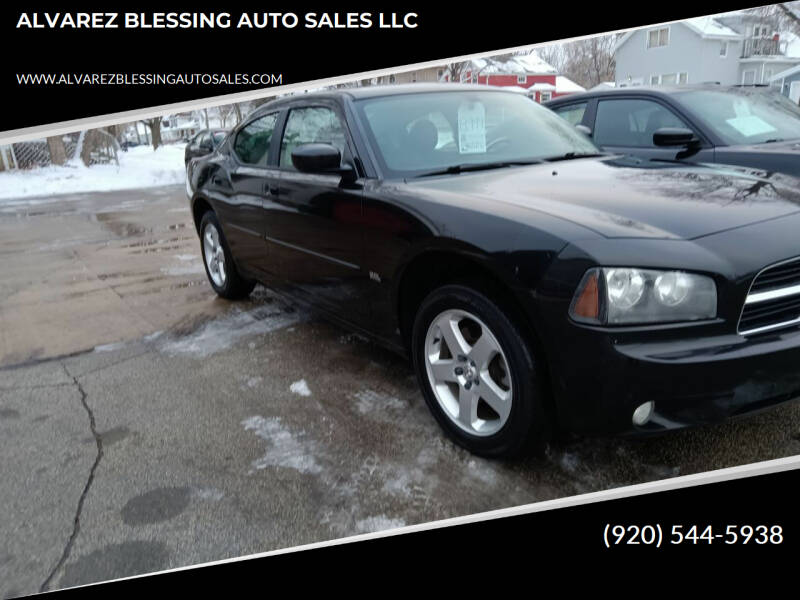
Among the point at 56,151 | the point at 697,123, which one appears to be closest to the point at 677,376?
the point at 697,123

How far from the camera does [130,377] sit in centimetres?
383

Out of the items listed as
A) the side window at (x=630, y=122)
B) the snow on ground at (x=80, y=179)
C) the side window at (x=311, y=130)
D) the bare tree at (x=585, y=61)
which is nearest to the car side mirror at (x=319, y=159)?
the side window at (x=311, y=130)

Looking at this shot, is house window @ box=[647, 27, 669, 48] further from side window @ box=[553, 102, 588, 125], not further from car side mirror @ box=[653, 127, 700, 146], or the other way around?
car side mirror @ box=[653, 127, 700, 146]

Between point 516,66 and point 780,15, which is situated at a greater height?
point 780,15

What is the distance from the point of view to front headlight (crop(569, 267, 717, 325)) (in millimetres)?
2074

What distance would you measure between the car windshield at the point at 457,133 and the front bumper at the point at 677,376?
140cm

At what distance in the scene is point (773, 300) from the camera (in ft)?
7.16

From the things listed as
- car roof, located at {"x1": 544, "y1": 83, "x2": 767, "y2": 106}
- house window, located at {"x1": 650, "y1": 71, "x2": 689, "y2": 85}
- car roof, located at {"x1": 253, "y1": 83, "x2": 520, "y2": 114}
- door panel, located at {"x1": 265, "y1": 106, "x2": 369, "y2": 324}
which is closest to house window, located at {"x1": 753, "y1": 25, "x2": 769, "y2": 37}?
house window, located at {"x1": 650, "y1": 71, "x2": 689, "y2": 85}

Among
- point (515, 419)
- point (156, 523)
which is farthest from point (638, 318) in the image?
point (156, 523)

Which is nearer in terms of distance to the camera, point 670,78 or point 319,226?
point 319,226

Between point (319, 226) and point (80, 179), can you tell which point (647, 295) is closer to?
point (319, 226)

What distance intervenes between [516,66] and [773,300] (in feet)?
178

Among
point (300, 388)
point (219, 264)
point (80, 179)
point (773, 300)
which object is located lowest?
point (80, 179)

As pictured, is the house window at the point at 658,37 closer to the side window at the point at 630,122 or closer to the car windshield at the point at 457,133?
the side window at the point at 630,122
